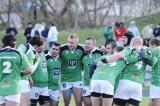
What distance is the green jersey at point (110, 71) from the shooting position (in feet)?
45.2

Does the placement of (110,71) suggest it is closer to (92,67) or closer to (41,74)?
(92,67)

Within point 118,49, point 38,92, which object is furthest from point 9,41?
point 38,92

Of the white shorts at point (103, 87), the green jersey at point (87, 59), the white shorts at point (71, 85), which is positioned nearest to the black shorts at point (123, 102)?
the white shorts at point (103, 87)

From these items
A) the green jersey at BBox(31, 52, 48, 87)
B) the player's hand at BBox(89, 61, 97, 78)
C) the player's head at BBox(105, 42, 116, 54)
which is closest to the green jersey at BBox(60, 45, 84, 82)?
the green jersey at BBox(31, 52, 48, 87)

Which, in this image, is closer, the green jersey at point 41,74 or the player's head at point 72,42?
the green jersey at point 41,74

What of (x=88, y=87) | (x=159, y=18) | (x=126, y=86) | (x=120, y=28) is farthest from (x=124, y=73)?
(x=159, y=18)

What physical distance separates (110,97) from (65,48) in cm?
265

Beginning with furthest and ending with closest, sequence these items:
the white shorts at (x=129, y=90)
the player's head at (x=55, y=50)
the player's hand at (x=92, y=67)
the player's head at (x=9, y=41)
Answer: the player's head at (x=55, y=50), the player's hand at (x=92, y=67), the white shorts at (x=129, y=90), the player's head at (x=9, y=41)

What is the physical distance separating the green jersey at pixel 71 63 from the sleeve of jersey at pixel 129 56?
283 centimetres

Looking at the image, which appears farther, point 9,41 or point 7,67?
point 9,41

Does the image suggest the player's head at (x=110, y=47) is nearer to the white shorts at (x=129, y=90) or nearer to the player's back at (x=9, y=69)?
the white shorts at (x=129, y=90)

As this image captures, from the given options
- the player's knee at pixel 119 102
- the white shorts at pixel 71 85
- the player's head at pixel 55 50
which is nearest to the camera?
the player's knee at pixel 119 102

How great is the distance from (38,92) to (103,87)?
212cm

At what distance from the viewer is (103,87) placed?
550 inches
